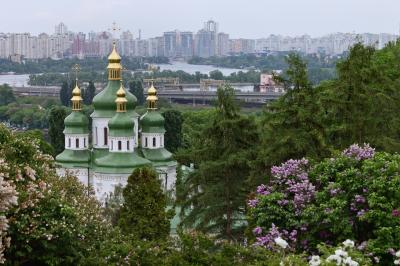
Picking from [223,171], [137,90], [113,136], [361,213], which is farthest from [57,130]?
[137,90]

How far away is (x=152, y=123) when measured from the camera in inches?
855

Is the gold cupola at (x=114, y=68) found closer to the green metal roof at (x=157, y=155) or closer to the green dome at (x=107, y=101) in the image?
the green dome at (x=107, y=101)

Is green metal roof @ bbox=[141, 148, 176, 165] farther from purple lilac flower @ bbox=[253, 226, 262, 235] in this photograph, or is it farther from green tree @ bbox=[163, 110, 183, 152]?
purple lilac flower @ bbox=[253, 226, 262, 235]

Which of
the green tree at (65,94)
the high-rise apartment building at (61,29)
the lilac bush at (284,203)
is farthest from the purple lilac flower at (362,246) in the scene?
the high-rise apartment building at (61,29)

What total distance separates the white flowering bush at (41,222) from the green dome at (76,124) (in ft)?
39.8

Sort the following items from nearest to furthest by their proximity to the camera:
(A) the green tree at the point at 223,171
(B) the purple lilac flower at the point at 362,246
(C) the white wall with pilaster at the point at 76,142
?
(B) the purple lilac flower at the point at 362,246, (A) the green tree at the point at 223,171, (C) the white wall with pilaster at the point at 76,142

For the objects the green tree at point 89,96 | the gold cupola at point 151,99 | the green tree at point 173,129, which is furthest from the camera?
the green tree at point 89,96

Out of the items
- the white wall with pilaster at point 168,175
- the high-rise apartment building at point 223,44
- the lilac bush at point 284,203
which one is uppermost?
the high-rise apartment building at point 223,44

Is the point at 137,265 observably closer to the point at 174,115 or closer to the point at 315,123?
the point at 315,123

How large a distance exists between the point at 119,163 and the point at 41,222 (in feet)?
38.5

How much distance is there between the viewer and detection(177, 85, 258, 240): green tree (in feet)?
42.8

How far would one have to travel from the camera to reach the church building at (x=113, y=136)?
19.9 metres

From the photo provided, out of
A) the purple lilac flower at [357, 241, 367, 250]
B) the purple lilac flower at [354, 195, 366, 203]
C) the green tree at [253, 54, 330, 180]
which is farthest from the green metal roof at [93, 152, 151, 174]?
the purple lilac flower at [357, 241, 367, 250]

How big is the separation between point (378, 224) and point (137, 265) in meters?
2.84
